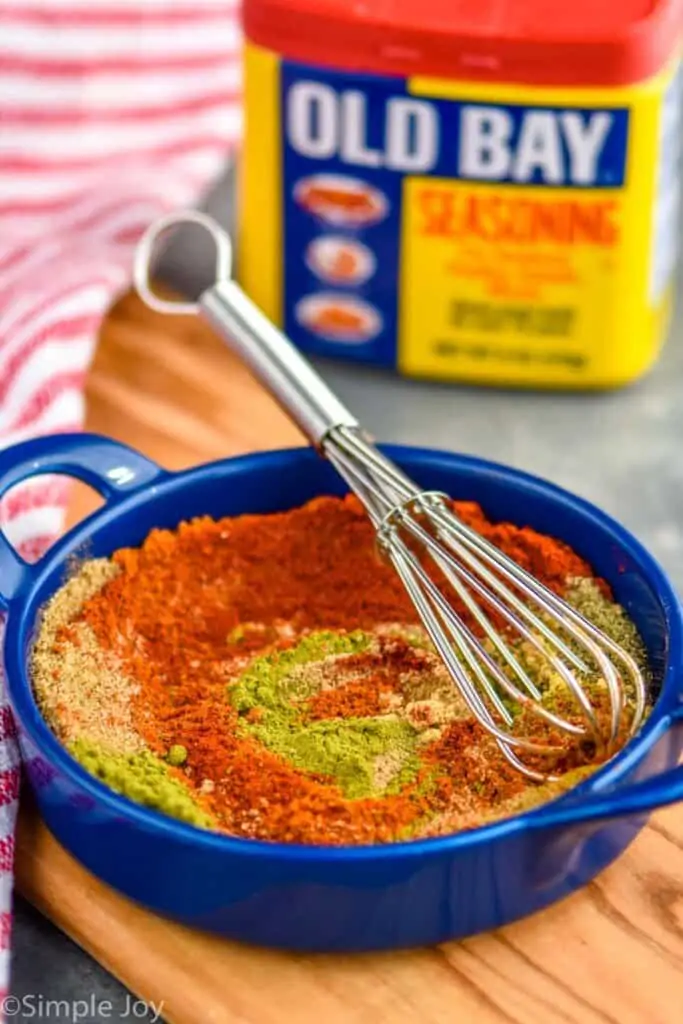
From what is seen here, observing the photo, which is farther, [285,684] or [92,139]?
[92,139]

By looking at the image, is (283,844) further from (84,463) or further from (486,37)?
(486,37)

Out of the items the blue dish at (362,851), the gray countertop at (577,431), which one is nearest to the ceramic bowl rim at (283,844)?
the blue dish at (362,851)

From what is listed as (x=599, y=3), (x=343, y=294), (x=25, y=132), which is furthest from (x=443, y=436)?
(x=25, y=132)

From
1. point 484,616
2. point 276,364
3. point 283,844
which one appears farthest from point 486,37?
point 283,844

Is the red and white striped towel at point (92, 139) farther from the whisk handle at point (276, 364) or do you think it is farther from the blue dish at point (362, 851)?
the blue dish at point (362, 851)

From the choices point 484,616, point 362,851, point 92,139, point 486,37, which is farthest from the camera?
point 92,139

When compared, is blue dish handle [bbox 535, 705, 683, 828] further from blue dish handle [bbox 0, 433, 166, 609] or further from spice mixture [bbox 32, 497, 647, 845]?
blue dish handle [bbox 0, 433, 166, 609]

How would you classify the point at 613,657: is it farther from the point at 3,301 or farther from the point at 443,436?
the point at 3,301

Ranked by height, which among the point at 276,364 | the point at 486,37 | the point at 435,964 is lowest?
the point at 435,964
